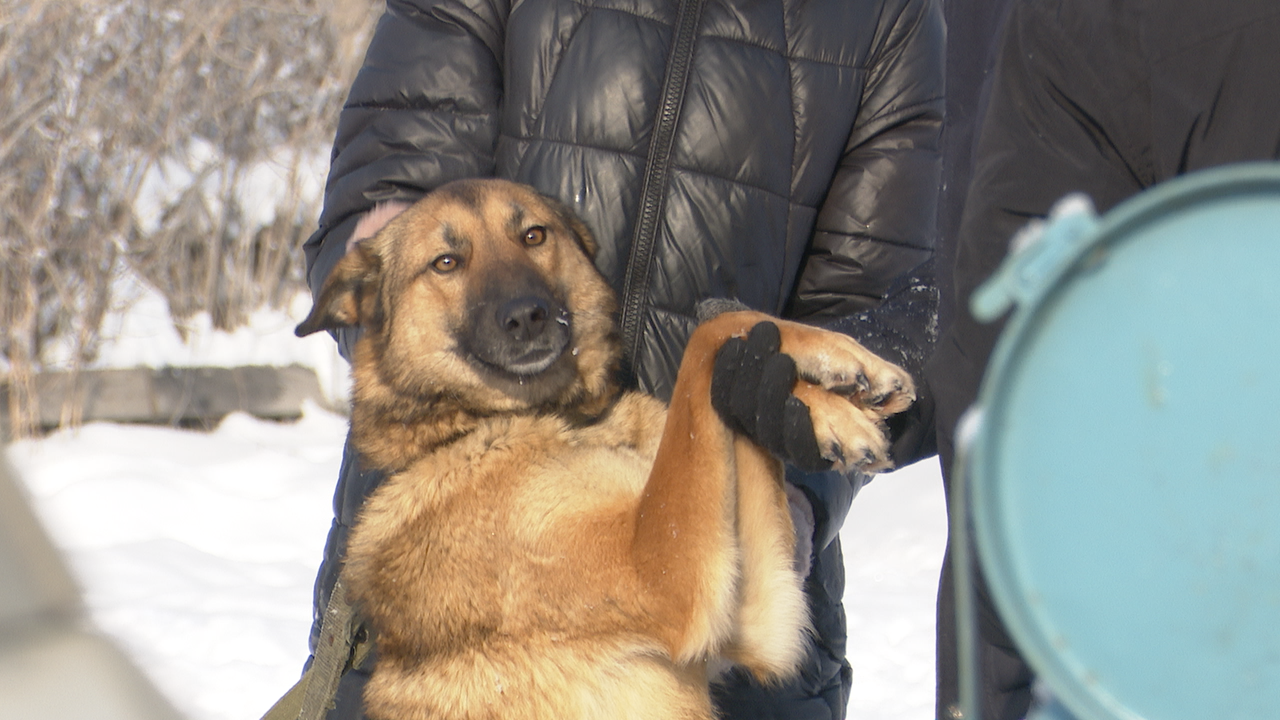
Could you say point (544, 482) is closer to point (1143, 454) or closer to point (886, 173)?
point (886, 173)

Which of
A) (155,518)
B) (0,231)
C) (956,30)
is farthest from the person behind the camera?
(0,231)

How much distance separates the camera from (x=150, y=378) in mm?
5734

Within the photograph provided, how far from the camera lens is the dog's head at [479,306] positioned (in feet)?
7.57

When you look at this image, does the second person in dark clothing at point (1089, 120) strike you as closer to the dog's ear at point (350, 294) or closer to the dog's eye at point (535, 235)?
the dog's eye at point (535, 235)

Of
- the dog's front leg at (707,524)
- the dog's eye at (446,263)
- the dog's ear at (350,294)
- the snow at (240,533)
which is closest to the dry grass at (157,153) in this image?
the snow at (240,533)

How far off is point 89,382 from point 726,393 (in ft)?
16.3

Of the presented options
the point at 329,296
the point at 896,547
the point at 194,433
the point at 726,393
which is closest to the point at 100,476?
the point at 194,433

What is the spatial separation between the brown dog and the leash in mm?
44

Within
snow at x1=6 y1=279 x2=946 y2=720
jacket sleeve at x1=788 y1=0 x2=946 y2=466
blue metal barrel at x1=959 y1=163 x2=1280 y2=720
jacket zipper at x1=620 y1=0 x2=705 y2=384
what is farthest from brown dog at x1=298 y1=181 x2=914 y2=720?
snow at x1=6 y1=279 x2=946 y2=720

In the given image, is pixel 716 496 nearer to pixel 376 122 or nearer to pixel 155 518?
pixel 376 122

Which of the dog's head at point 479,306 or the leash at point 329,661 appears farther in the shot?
the dog's head at point 479,306

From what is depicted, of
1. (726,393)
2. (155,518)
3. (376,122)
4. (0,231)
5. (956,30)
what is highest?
(956,30)

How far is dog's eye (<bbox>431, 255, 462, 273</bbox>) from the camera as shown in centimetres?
242

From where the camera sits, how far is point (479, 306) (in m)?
2.35
